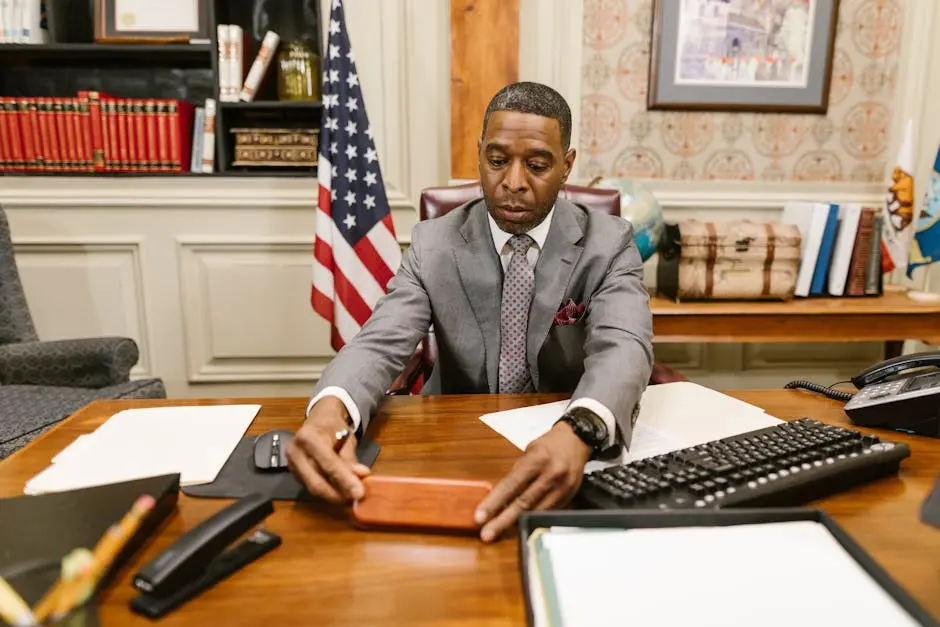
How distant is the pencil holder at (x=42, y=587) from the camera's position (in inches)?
19.0

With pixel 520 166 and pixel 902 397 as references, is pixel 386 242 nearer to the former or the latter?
pixel 520 166

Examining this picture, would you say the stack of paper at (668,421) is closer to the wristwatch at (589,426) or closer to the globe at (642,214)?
the wristwatch at (589,426)

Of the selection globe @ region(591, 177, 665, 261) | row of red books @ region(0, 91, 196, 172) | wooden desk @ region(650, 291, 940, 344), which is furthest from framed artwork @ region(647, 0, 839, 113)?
row of red books @ region(0, 91, 196, 172)

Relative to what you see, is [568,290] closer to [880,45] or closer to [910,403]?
[910,403]

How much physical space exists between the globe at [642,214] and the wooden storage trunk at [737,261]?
101mm

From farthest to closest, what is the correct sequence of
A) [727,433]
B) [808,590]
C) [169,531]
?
[727,433] → [169,531] → [808,590]

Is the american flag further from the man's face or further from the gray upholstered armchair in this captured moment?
the man's face

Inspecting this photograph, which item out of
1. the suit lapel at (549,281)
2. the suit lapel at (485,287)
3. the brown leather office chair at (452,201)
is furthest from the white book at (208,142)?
the suit lapel at (549,281)

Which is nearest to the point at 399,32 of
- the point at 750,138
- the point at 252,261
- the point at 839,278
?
the point at 252,261

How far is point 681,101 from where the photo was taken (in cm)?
279

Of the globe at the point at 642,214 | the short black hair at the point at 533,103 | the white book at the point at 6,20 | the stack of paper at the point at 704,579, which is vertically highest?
the white book at the point at 6,20

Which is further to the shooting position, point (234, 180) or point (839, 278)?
point (234, 180)

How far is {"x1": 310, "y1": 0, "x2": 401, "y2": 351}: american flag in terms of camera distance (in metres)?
2.50

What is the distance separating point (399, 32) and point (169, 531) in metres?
2.38
